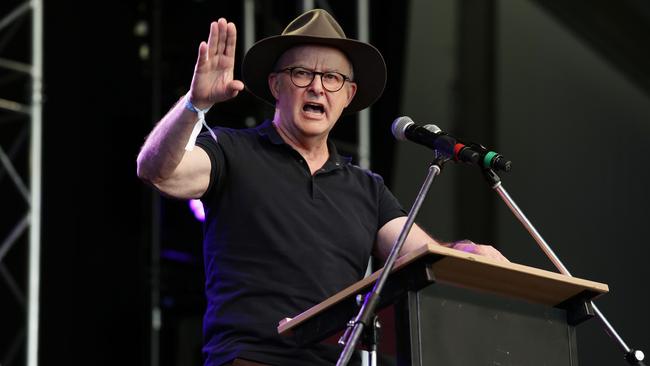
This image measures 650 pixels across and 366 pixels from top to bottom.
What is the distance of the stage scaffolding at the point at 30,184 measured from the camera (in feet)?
21.3

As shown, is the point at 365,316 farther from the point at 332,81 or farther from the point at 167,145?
the point at 332,81

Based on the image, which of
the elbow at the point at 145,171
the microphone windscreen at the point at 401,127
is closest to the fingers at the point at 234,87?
the elbow at the point at 145,171

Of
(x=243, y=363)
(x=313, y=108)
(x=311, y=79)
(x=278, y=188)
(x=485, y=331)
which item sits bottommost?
(x=243, y=363)

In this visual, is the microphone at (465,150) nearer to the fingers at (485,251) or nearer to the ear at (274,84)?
the fingers at (485,251)

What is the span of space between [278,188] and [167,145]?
533mm

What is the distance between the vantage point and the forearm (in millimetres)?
2957

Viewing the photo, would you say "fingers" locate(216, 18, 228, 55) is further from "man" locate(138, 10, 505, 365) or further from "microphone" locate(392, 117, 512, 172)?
"microphone" locate(392, 117, 512, 172)

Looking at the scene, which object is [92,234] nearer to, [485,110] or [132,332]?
[132,332]

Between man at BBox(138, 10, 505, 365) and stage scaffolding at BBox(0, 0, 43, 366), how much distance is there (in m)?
3.01

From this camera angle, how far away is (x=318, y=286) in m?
3.30

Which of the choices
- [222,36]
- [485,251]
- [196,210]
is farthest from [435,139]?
[196,210]

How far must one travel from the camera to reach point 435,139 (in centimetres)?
294

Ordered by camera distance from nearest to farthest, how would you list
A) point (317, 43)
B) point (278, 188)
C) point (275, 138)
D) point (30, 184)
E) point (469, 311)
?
point (469, 311) < point (278, 188) < point (275, 138) < point (317, 43) < point (30, 184)

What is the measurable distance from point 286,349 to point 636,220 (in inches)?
132
